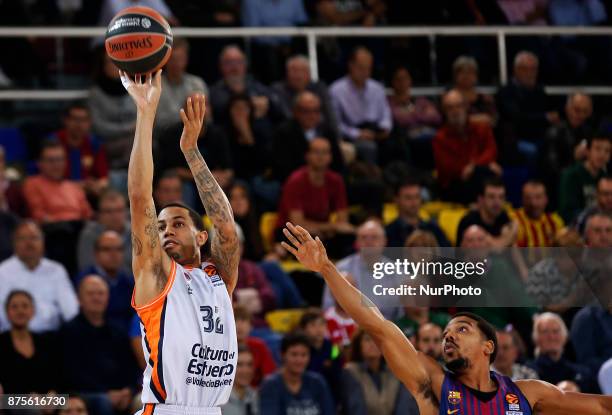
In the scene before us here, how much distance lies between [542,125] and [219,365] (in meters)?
9.53

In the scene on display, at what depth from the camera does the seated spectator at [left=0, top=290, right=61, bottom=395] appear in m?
11.7

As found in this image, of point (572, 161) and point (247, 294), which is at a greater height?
point (572, 161)

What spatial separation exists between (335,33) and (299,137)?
1.86 m

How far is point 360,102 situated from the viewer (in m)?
16.1

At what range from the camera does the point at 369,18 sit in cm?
1712

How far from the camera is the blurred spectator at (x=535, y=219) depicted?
48.2ft

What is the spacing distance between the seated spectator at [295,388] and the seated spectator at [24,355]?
1.81 meters

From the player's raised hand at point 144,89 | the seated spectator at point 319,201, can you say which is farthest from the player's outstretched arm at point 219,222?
the seated spectator at point 319,201

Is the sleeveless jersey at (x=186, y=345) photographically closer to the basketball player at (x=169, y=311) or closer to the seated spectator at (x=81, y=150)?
the basketball player at (x=169, y=311)

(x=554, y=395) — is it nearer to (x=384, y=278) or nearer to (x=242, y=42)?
(x=384, y=278)

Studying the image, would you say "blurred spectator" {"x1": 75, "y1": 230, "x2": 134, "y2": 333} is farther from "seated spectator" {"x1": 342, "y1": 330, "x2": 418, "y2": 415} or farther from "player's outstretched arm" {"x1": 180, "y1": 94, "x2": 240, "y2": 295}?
"player's outstretched arm" {"x1": 180, "y1": 94, "x2": 240, "y2": 295}

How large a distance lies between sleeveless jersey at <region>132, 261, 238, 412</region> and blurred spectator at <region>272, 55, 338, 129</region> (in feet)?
24.1

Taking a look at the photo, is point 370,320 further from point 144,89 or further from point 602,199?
point 602,199

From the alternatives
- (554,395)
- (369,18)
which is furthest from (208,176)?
(369,18)
